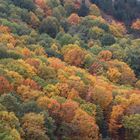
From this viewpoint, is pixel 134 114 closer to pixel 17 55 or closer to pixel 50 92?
pixel 50 92

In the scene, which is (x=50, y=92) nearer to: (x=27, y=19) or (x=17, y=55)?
(x=17, y=55)

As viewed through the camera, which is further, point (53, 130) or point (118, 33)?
point (118, 33)

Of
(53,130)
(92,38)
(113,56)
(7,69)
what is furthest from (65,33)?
(53,130)

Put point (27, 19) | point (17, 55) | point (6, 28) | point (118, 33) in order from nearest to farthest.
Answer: point (17, 55) < point (6, 28) < point (27, 19) < point (118, 33)

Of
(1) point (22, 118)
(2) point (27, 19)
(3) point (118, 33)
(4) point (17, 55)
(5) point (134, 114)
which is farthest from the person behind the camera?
(3) point (118, 33)

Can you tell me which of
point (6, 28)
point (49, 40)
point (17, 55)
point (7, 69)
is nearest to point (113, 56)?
point (49, 40)

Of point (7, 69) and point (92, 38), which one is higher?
point (7, 69)
